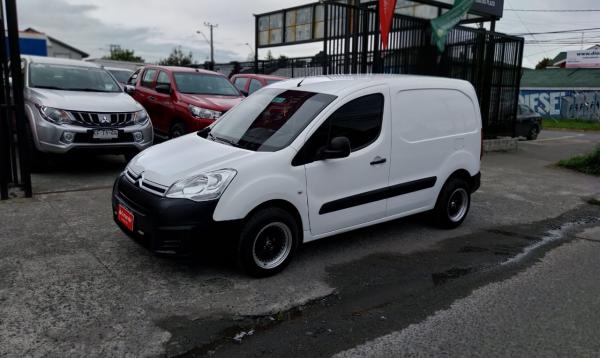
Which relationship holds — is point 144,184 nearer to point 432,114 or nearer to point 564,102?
point 432,114

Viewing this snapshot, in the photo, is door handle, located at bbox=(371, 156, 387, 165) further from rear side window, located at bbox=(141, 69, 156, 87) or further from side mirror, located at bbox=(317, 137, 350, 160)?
rear side window, located at bbox=(141, 69, 156, 87)

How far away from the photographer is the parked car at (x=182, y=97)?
8.91 metres

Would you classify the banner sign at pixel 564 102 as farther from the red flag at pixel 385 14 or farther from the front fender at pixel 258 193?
the front fender at pixel 258 193

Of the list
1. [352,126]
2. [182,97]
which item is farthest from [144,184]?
[182,97]

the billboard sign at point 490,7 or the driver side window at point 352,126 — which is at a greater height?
the billboard sign at point 490,7

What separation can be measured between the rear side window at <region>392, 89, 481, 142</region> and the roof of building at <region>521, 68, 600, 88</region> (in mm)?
34903

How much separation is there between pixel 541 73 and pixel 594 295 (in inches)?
1606

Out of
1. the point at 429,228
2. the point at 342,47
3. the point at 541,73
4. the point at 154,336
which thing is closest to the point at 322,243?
the point at 429,228

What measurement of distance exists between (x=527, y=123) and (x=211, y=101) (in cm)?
1337

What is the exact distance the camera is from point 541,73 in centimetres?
3988

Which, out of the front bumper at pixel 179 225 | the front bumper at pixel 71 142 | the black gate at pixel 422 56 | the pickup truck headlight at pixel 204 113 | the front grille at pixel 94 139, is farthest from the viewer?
the black gate at pixel 422 56

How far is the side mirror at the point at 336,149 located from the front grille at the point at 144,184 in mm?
1406

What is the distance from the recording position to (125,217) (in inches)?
169

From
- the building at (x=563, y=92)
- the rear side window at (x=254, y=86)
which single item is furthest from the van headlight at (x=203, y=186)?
the building at (x=563, y=92)
